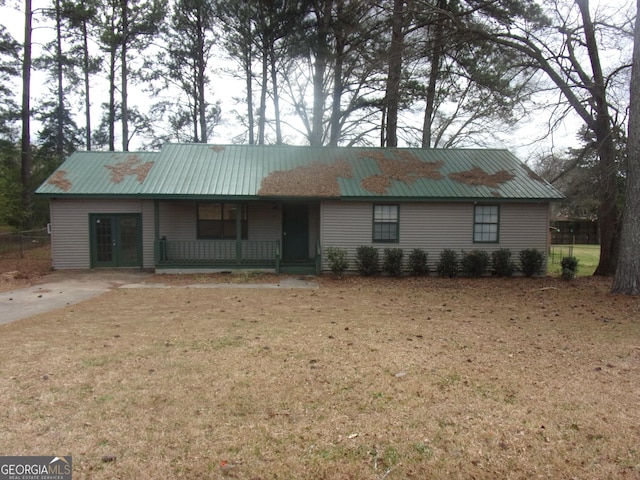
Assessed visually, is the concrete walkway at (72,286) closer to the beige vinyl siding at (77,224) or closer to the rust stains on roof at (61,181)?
the beige vinyl siding at (77,224)

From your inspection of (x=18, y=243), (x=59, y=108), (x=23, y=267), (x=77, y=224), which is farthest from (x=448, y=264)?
(x=59, y=108)

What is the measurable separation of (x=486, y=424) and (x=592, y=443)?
0.79m

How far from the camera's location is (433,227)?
14.2 meters

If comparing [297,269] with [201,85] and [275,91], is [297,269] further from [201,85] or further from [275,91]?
[201,85]

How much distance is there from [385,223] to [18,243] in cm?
1608

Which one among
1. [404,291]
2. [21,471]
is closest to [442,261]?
[404,291]

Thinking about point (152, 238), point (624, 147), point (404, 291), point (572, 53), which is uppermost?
point (572, 53)

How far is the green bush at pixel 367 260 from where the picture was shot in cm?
1361

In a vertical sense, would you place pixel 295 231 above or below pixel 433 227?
below

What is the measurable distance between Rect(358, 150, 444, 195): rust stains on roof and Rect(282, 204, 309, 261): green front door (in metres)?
2.73

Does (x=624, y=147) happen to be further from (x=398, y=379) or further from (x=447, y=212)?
(x=398, y=379)

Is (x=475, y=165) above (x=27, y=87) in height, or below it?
below

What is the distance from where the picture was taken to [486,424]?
3.49 m

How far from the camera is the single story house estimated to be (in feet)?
45.7
